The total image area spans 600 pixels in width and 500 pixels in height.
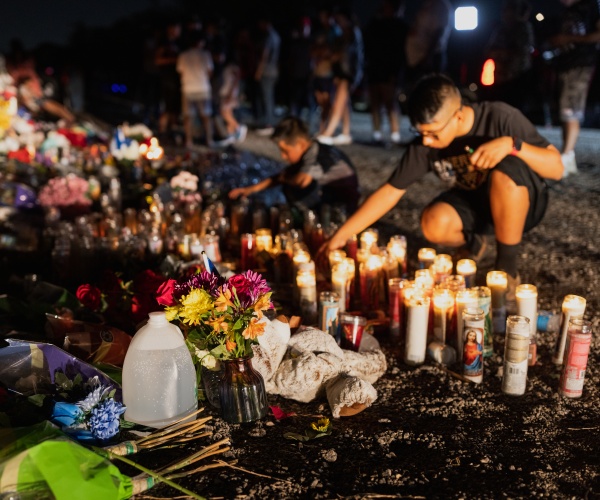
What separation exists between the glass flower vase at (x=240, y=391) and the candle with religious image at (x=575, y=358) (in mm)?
1325

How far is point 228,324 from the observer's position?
274cm

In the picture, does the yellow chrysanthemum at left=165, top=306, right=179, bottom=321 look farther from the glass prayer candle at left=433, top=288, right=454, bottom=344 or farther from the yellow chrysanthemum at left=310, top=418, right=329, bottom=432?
the glass prayer candle at left=433, top=288, right=454, bottom=344

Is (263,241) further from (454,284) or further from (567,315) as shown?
(567,315)

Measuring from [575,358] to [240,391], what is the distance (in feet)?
4.67

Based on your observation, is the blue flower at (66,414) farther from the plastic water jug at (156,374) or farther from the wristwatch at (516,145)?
the wristwatch at (516,145)

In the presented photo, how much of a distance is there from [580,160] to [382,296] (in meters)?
5.42

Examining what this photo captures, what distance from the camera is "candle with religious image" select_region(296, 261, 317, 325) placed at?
3.90 meters

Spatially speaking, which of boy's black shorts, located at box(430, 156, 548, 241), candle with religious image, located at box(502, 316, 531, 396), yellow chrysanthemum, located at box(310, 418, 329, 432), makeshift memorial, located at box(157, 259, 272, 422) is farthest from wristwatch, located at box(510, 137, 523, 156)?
yellow chrysanthemum, located at box(310, 418, 329, 432)

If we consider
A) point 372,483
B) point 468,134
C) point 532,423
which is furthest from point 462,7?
point 372,483

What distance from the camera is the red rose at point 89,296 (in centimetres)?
354

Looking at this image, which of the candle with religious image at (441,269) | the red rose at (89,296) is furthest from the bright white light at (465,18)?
the red rose at (89,296)

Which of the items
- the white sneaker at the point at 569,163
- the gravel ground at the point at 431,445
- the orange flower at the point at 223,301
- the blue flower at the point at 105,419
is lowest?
the gravel ground at the point at 431,445

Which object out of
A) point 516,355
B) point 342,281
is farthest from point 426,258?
point 516,355

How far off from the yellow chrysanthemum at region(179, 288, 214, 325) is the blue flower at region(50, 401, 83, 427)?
0.52 meters
